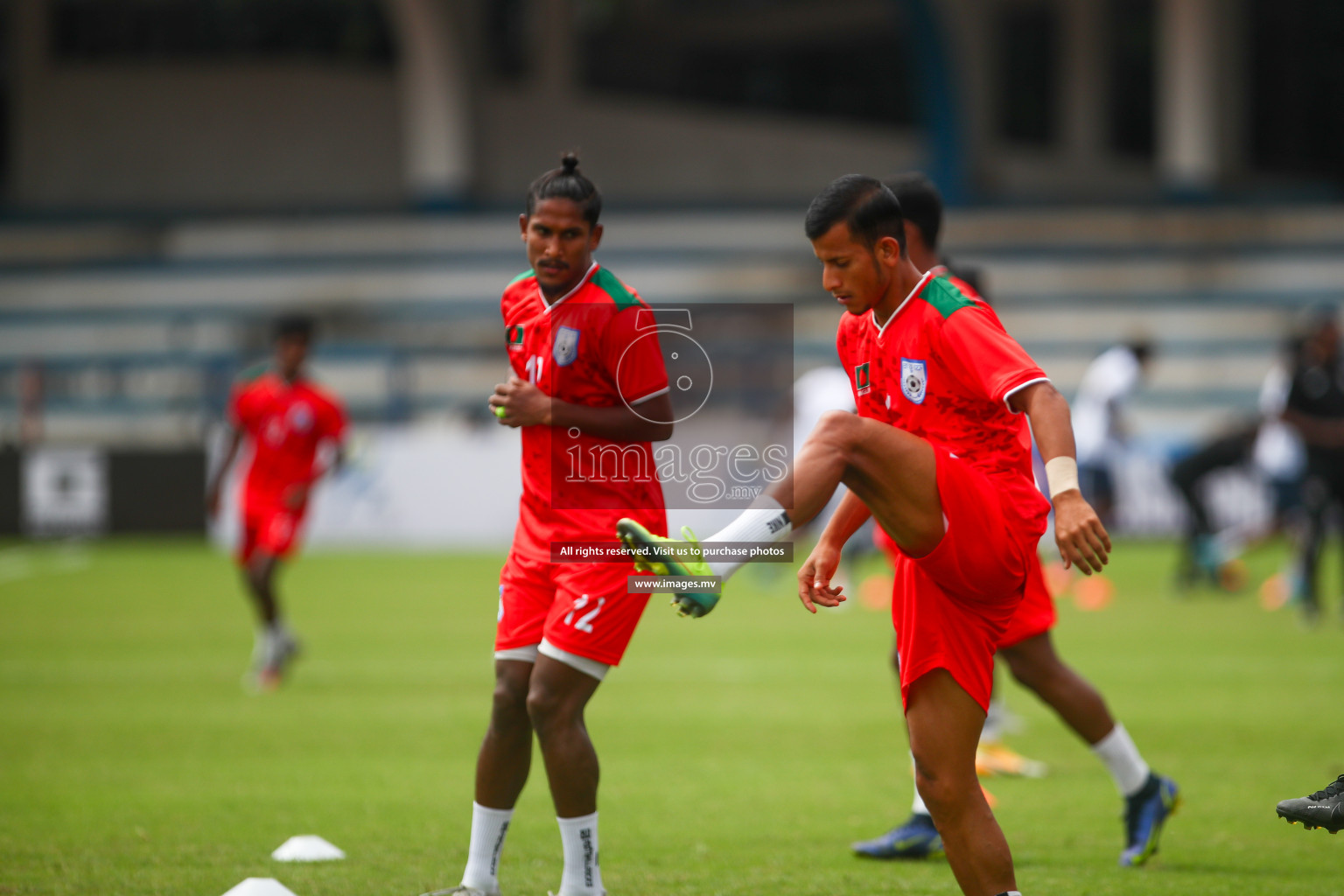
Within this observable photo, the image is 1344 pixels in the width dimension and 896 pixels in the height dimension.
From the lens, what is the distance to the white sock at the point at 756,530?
149 inches

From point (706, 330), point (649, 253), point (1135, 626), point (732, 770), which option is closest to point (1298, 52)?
point (649, 253)

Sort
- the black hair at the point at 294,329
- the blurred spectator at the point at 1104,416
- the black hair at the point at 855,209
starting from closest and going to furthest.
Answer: the black hair at the point at 855,209, the black hair at the point at 294,329, the blurred spectator at the point at 1104,416

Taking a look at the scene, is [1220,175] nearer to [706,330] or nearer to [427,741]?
[706,330]

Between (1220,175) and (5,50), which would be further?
(5,50)

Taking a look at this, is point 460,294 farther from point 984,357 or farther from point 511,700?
point 984,357

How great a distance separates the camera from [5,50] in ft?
113

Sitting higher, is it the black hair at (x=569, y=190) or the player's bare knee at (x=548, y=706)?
the black hair at (x=569, y=190)

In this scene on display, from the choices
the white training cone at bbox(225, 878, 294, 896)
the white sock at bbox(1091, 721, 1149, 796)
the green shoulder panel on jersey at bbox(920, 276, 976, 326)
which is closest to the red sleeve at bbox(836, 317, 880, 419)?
the green shoulder panel on jersey at bbox(920, 276, 976, 326)

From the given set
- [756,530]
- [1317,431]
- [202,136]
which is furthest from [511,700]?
[202,136]

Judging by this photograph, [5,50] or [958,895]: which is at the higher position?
[5,50]

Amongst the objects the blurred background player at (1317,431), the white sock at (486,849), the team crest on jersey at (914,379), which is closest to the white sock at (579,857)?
the white sock at (486,849)

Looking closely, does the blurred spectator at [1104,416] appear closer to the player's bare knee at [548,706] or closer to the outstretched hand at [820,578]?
the player's bare knee at [548,706]

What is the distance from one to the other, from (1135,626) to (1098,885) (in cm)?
775

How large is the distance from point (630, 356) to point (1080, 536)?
1.66 meters
